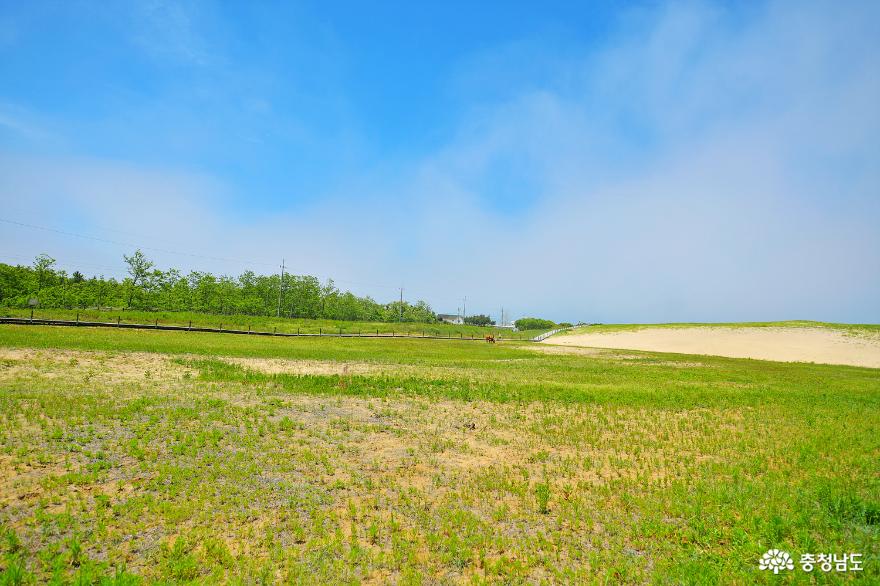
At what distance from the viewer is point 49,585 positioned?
19.8 ft

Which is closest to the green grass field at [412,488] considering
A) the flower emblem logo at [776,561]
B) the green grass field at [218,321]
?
the flower emblem logo at [776,561]

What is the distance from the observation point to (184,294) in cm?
11081

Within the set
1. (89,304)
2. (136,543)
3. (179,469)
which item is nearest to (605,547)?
(136,543)

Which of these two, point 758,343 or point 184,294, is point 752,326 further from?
point 184,294

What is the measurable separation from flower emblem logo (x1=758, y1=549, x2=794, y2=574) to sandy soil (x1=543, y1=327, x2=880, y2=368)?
2593 inches

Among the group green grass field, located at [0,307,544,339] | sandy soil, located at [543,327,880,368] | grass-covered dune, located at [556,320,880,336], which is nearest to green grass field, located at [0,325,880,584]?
sandy soil, located at [543,327,880,368]

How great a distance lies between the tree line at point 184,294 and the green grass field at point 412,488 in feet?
297

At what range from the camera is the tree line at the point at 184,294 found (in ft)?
293

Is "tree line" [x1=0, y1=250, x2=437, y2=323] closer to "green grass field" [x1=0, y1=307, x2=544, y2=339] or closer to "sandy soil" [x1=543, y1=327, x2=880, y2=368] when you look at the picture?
"green grass field" [x1=0, y1=307, x2=544, y2=339]

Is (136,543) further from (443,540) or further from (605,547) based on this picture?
(605,547)

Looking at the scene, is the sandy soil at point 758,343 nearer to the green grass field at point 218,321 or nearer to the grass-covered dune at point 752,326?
the grass-covered dune at point 752,326

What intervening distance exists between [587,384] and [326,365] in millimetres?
19459

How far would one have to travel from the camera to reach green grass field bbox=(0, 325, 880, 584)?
7.01 m

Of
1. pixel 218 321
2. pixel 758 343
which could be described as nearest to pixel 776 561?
pixel 758 343
